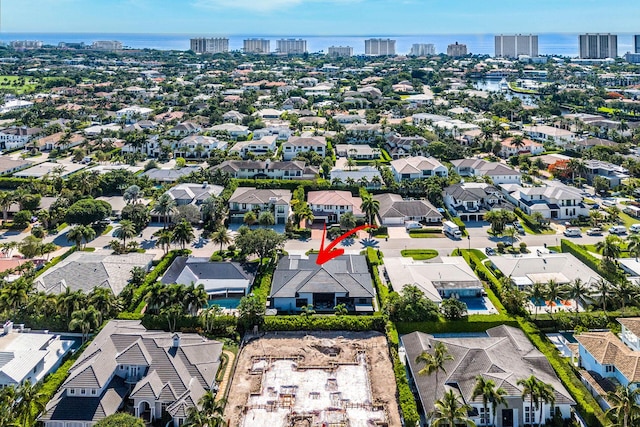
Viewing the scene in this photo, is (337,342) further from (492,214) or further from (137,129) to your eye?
(137,129)

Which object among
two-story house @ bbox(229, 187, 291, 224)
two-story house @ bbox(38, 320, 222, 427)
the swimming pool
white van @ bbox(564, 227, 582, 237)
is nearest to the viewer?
two-story house @ bbox(38, 320, 222, 427)

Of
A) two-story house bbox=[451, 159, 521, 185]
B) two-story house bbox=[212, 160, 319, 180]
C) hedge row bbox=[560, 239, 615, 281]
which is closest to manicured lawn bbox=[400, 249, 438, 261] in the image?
hedge row bbox=[560, 239, 615, 281]

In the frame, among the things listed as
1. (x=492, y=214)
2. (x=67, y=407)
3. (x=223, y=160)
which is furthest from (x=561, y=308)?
(x=223, y=160)

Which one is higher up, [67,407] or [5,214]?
[5,214]

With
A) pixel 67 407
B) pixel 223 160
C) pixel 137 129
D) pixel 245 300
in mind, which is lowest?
pixel 67 407

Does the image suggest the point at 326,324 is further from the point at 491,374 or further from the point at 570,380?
the point at 570,380

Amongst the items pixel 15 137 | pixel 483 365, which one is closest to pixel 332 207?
pixel 483 365

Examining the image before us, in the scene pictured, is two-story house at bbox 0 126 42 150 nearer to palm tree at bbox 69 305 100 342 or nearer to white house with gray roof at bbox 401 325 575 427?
palm tree at bbox 69 305 100 342
